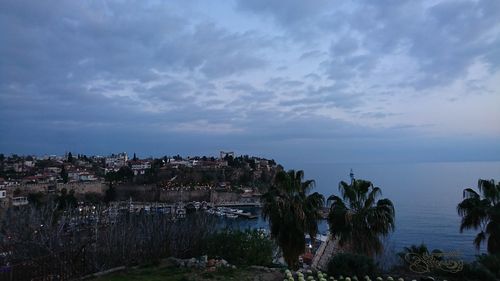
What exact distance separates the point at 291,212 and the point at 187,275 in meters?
5.68

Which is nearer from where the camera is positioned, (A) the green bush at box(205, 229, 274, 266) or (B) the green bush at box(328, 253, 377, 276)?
(B) the green bush at box(328, 253, 377, 276)

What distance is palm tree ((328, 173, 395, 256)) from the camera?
1432cm

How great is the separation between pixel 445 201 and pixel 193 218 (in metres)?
66.7

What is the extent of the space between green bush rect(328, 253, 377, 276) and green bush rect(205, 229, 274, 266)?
3211mm

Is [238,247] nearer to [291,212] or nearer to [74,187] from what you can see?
[291,212]

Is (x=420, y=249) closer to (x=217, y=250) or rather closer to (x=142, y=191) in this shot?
(x=217, y=250)

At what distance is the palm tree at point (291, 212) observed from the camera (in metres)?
14.3

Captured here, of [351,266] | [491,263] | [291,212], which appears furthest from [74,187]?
[491,263]

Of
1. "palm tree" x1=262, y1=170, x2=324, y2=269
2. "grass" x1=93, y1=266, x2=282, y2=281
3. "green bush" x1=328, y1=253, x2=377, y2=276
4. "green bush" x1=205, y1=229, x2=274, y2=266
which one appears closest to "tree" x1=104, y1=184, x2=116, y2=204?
"palm tree" x1=262, y1=170, x2=324, y2=269

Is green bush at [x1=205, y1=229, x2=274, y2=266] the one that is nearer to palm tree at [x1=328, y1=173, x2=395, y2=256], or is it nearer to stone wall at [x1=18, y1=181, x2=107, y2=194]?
palm tree at [x1=328, y1=173, x2=395, y2=256]

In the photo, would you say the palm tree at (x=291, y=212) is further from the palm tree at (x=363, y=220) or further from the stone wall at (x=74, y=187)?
the stone wall at (x=74, y=187)

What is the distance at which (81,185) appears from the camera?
9119cm

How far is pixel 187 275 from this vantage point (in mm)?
9461

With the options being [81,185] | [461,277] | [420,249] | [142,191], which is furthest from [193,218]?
[142,191]
